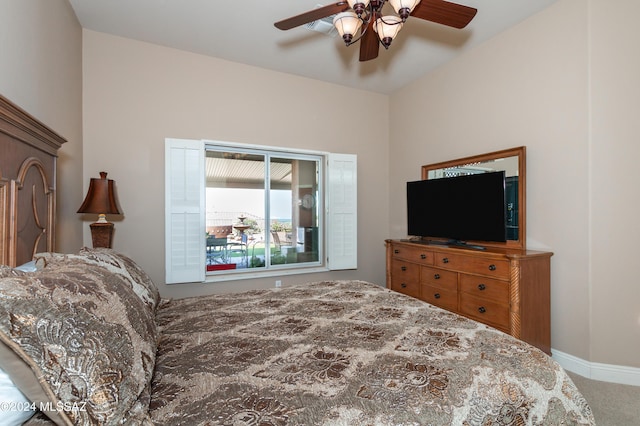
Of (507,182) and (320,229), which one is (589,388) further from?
(320,229)

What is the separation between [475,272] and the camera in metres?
2.77

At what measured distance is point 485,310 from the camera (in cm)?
267

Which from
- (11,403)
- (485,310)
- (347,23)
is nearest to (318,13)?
(347,23)

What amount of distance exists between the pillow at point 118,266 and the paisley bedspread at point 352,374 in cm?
17

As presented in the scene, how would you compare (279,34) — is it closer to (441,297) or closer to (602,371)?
(441,297)

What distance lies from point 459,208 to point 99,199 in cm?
339

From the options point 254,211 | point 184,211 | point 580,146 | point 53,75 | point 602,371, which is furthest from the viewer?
point 254,211

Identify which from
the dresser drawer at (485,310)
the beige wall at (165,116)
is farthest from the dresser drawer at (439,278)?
the beige wall at (165,116)

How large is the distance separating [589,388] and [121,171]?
448 centimetres

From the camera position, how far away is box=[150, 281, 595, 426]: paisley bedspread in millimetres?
914

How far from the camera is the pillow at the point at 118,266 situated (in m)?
1.27

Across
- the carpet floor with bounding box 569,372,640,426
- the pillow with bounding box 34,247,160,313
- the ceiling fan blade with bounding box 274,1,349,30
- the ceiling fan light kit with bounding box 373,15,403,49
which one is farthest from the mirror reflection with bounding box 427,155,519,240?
the pillow with bounding box 34,247,160,313

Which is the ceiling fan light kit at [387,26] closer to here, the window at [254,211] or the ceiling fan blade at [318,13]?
the ceiling fan blade at [318,13]

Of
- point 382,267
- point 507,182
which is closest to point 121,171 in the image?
point 382,267
